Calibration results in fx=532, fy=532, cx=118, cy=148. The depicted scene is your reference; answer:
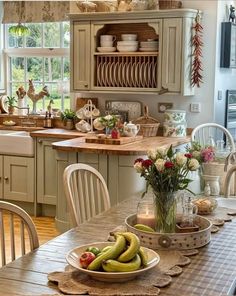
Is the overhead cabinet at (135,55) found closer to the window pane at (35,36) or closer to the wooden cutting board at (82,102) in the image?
the wooden cutting board at (82,102)

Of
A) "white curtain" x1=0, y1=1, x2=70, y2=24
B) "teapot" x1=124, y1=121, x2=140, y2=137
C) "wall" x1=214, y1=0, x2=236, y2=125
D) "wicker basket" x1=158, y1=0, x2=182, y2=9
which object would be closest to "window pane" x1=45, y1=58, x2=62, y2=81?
"white curtain" x1=0, y1=1, x2=70, y2=24

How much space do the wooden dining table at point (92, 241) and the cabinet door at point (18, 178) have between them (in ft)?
10.2

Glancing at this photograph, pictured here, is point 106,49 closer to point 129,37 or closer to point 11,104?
point 129,37

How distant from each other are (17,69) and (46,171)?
66.7 inches

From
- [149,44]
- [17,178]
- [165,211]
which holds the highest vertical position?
[149,44]

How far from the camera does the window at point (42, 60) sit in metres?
6.15

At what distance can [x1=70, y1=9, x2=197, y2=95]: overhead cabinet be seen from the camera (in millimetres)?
5098

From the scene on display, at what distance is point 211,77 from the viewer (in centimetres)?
534

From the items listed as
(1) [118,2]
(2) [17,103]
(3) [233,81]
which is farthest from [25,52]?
(3) [233,81]

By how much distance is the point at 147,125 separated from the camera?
522 centimetres

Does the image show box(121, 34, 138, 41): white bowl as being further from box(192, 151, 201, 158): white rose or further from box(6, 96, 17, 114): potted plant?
box(192, 151, 201, 158): white rose

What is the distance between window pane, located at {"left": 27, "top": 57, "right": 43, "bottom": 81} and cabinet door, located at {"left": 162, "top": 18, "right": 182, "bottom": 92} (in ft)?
5.86

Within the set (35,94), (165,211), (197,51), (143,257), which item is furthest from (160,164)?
(35,94)

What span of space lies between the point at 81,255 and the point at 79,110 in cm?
375
